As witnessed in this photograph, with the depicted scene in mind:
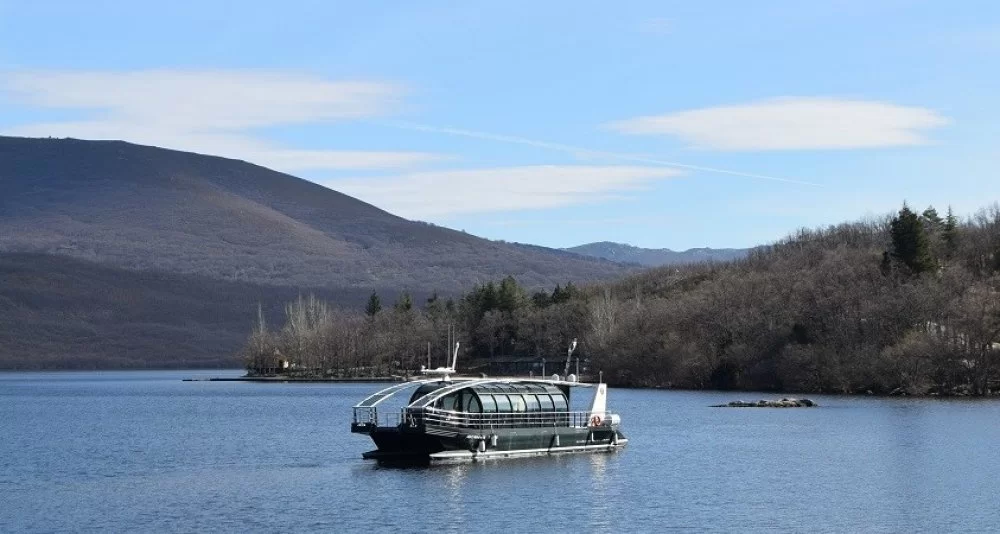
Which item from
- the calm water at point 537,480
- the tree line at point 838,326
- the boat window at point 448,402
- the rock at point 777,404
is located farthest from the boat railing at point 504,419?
the tree line at point 838,326

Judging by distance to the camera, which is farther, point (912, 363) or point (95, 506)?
point (912, 363)

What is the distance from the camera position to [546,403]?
64188mm

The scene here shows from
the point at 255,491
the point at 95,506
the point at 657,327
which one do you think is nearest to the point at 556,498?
the point at 255,491

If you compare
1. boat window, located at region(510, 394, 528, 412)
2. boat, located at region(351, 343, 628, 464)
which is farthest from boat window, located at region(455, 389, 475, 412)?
boat window, located at region(510, 394, 528, 412)

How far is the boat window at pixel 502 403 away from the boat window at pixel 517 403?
238 millimetres

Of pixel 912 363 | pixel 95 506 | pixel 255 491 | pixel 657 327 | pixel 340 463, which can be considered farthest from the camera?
pixel 657 327

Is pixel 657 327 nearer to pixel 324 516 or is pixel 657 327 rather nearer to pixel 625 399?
pixel 625 399

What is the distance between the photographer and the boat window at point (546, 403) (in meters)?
64.0

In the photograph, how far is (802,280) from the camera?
5433 inches

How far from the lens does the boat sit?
193 ft

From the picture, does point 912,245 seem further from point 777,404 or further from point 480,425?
point 480,425

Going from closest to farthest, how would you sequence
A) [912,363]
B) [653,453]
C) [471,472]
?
[471,472]
[653,453]
[912,363]

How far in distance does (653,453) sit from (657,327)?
273ft

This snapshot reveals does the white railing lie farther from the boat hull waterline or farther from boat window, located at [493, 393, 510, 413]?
boat window, located at [493, 393, 510, 413]
